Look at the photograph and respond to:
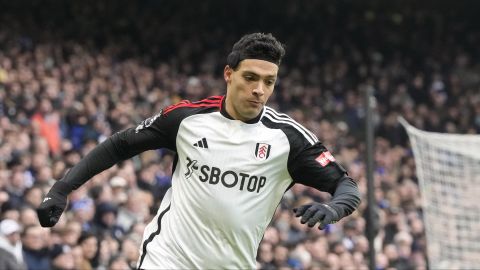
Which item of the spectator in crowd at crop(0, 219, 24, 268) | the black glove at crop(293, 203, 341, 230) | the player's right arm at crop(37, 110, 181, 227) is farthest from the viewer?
the spectator in crowd at crop(0, 219, 24, 268)

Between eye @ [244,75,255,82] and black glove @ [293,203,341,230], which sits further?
eye @ [244,75,255,82]

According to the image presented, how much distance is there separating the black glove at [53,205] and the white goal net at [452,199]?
20.1ft

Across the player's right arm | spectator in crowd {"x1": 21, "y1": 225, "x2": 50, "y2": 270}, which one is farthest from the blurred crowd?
the player's right arm

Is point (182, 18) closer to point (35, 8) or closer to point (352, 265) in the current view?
point (35, 8)

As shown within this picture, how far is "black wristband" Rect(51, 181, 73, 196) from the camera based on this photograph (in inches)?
195

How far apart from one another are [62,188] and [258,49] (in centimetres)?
123

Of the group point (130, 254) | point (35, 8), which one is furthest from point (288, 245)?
point (35, 8)

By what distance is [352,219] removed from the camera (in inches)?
550

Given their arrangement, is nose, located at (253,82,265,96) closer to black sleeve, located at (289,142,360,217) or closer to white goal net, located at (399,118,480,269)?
black sleeve, located at (289,142,360,217)

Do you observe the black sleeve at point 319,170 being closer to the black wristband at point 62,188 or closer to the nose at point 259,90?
the nose at point 259,90

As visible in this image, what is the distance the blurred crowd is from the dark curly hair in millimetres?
4064

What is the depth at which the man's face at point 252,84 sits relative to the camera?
188 inches

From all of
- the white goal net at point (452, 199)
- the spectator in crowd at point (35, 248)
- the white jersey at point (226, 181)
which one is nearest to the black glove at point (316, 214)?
the white jersey at point (226, 181)

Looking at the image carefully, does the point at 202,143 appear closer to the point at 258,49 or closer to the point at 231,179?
the point at 231,179
